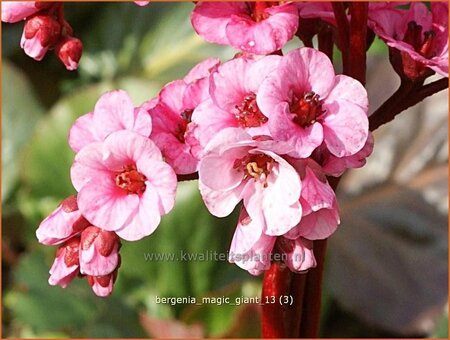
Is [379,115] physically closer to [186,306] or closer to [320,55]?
[320,55]

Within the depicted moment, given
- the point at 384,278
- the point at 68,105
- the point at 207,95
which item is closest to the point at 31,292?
the point at 68,105

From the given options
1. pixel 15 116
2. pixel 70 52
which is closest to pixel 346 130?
pixel 70 52

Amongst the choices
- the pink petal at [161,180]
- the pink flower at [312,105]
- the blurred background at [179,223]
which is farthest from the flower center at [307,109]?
the blurred background at [179,223]

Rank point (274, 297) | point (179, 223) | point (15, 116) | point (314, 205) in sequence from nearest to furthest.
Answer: point (314, 205) < point (274, 297) < point (179, 223) < point (15, 116)

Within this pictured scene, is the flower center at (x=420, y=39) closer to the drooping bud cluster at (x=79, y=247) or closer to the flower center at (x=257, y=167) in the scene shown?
the flower center at (x=257, y=167)

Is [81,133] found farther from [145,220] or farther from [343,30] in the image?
[343,30]

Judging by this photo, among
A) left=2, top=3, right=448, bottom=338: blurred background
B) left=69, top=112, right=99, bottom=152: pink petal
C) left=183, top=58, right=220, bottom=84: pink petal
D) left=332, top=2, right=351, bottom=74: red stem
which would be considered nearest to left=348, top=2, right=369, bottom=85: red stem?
left=332, top=2, right=351, bottom=74: red stem

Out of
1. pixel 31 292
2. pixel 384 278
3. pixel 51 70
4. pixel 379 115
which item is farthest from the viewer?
pixel 51 70
